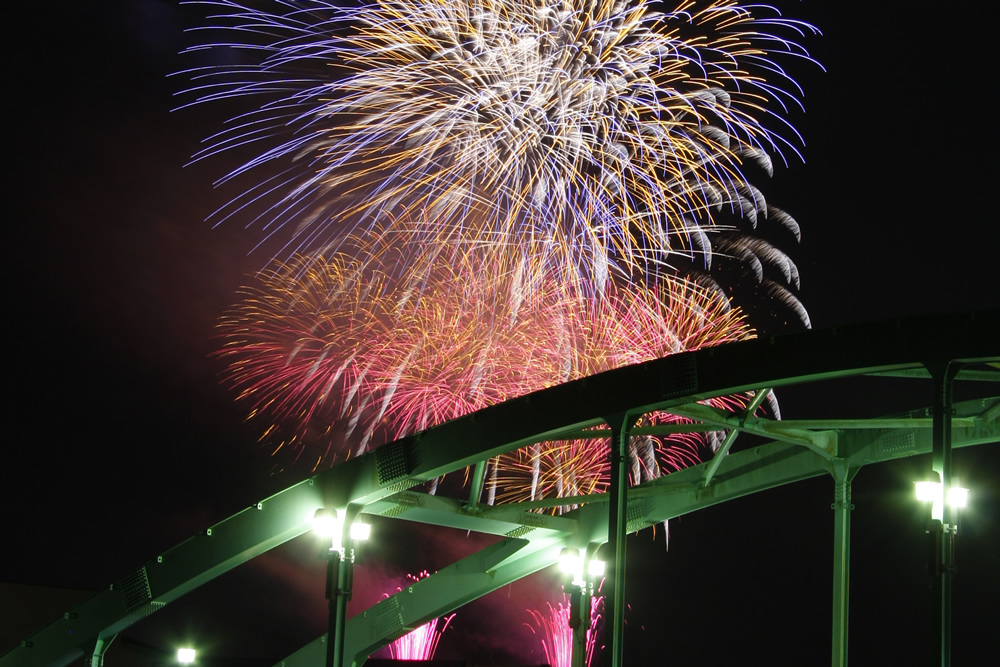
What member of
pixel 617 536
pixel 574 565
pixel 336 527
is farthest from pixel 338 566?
pixel 617 536

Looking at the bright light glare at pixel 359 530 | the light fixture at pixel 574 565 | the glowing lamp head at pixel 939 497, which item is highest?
the light fixture at pixel 574 565

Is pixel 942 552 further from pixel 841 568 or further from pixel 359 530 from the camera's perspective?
pixel 359 530

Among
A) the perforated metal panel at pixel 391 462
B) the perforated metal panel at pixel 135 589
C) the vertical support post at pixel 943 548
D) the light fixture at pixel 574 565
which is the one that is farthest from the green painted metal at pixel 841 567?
the perforated metal panel at pixel 135 589

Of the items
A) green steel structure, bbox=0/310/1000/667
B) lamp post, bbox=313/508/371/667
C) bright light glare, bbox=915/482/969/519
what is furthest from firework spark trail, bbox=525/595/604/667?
bright light glare, bbox=915/482/969/519

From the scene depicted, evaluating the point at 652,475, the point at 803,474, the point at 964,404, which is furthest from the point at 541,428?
the point at 652,475

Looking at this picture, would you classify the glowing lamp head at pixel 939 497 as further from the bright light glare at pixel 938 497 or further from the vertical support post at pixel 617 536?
the vertical support post at pixel 617 536

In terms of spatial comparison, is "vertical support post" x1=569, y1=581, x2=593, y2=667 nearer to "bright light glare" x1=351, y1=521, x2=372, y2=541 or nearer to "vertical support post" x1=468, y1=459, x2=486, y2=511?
"vertical support post" x1=468, y1=459, x2=486, y2=511

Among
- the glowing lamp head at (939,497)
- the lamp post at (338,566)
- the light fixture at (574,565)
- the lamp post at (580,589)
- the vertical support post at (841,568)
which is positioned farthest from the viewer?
the light fixture at (574,565)
